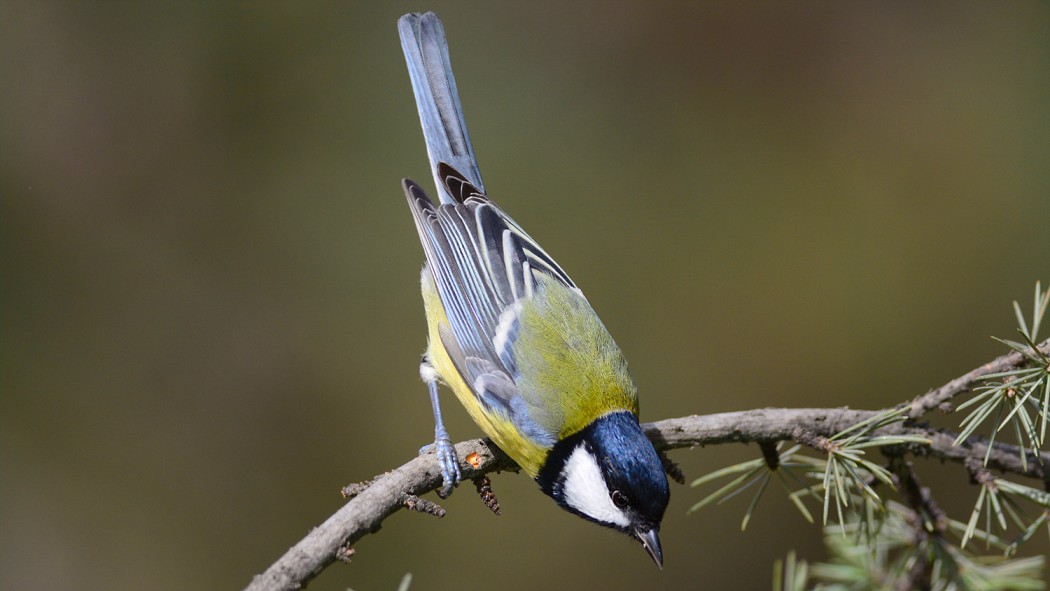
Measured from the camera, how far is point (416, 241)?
307 centimetres

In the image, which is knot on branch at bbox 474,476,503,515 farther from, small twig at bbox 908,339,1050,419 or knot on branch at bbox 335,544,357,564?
small twig at bbox 908,339,1050,419

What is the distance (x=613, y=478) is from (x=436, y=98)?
1274 mm

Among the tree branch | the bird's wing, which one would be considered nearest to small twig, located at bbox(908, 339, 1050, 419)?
the tree branch

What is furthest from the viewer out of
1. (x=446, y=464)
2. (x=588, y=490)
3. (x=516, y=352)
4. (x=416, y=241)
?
(x=416, y=241)

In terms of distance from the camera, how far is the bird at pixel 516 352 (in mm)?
1700

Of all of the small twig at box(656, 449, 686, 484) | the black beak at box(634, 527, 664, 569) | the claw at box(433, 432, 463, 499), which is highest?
the claw at box(433, 432, 463, 499)

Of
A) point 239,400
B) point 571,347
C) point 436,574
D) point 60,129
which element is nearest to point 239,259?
point 239,400

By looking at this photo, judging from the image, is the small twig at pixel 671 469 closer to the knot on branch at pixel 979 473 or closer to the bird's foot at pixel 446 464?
the bird's foot at pixel 446 464

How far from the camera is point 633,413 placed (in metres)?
1.87

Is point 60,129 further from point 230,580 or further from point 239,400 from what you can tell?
point 230,580

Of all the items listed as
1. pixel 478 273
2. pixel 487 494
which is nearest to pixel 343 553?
pixel 487 494

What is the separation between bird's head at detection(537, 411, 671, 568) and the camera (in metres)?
1.62

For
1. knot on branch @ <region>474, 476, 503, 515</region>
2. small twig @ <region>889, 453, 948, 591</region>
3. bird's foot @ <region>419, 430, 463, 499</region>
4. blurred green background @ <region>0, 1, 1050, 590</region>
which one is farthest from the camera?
blurred green background @ <region>0, 1, 1050, 590</region>

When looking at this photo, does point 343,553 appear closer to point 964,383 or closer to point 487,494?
point 487,494
